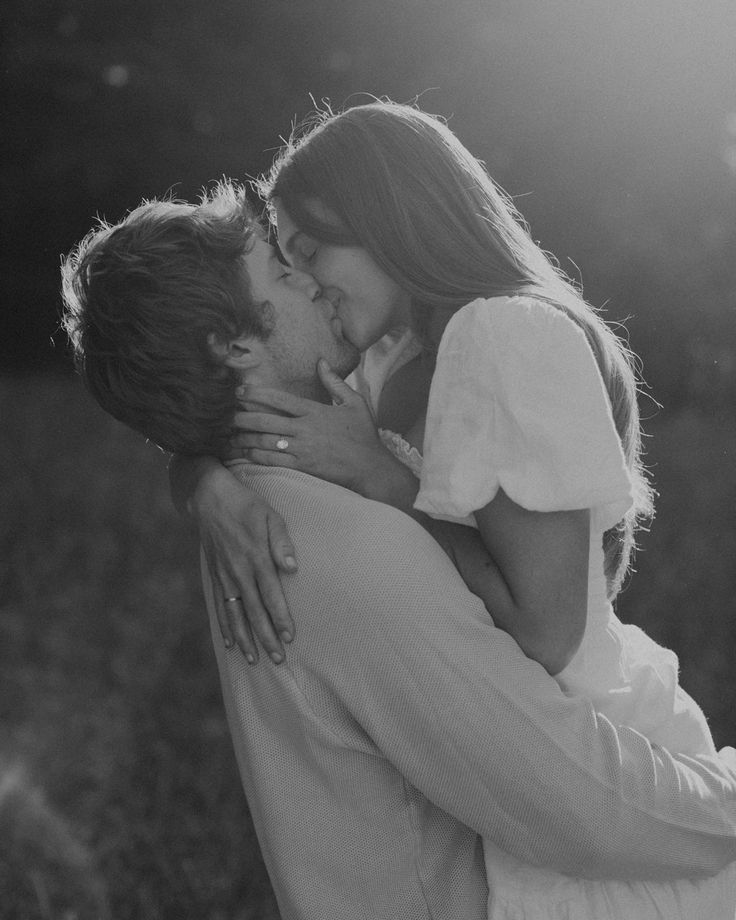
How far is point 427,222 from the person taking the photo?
2.02m

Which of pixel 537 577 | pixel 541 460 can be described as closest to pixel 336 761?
pixel 537 577

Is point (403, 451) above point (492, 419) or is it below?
below

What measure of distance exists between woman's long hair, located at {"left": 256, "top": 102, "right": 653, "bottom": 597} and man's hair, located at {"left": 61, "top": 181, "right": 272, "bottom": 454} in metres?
0.21

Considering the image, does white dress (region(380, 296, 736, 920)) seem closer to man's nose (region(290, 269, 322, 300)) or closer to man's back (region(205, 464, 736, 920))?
man's back (region(205, 464, 736, 920))

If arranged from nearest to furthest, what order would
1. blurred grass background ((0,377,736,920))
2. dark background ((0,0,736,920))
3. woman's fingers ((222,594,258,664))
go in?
1. woman's fingers ((222,594,258,664))
2. blurred grass background ((0,377,736,920))
3. dark background ((0,0,736,920))

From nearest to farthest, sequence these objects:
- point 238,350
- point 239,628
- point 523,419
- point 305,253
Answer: point 523,419, point 239,628, point 238,350, point 305,253

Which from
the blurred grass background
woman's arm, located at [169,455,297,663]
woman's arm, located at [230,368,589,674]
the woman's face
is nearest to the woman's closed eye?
the woman's face

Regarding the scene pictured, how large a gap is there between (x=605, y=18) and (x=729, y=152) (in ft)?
3.79

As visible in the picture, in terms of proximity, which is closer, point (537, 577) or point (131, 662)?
point (537, 577)

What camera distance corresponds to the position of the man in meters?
1.67

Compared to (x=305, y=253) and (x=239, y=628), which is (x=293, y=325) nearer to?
(x=305, y=253)

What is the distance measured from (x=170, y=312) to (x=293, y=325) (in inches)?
8.9

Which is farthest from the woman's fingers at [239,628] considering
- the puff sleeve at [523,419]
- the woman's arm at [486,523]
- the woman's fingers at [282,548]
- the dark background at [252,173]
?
the dark background at [252,173]

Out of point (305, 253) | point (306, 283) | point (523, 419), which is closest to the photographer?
point (523, 419)
